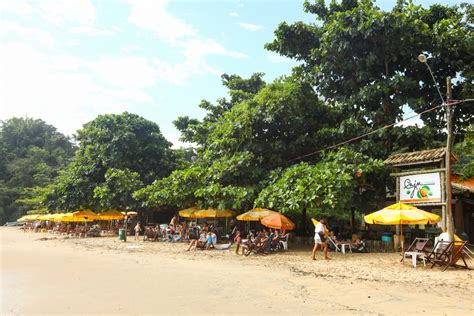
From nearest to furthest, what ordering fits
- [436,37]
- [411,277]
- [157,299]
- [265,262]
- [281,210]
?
[157,299] < [411,277] < [265,262] < [281,210] < [436,37]

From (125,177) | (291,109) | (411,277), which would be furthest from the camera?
(125,177)

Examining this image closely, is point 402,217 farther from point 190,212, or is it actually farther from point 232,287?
point 190,212

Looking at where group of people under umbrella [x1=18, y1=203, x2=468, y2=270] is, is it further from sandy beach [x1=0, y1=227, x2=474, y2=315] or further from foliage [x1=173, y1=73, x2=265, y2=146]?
foliage [x1=173, y1=73, x2=265, y2=146]

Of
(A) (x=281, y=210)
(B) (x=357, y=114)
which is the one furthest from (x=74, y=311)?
(B) (x=357, y=114)

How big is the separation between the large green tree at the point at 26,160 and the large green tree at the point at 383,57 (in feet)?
145

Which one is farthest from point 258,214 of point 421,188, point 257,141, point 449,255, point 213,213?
point 449,255

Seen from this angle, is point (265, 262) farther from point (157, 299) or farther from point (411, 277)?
point (157, 299)

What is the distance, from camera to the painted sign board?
564 inches

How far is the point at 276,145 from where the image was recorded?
2147cm

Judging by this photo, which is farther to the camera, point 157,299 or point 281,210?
point 281,210

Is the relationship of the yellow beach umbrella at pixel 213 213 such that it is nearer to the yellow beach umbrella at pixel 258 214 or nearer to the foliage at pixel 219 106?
the yellow beach umbrella at pixel 258 214

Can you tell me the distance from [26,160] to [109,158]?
139 ft

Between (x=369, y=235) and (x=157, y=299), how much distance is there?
54.5ft

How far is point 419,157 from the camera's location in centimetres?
1515
